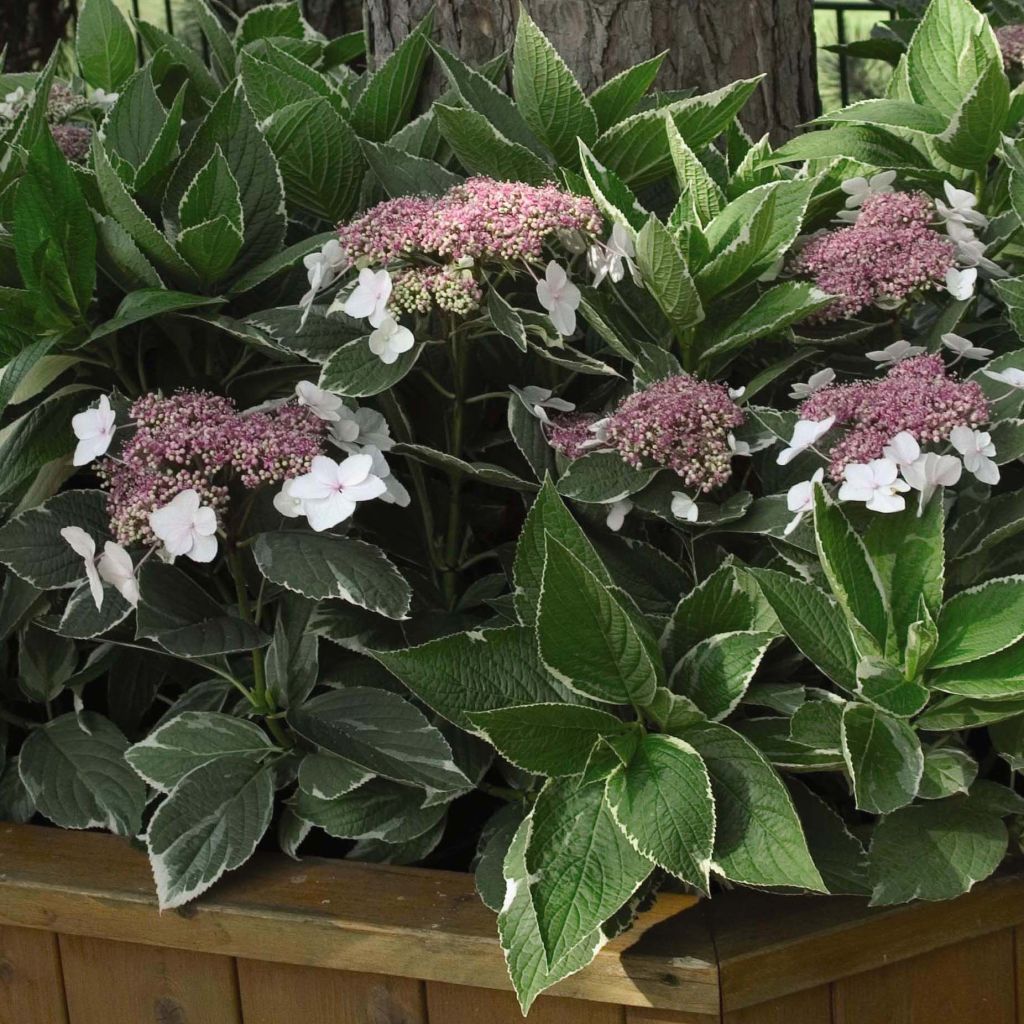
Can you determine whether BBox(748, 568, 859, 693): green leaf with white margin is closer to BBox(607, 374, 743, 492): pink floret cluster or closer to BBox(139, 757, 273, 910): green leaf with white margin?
BBox(607, 374, 743, 492): pink floret cluster

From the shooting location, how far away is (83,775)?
4.48 ft

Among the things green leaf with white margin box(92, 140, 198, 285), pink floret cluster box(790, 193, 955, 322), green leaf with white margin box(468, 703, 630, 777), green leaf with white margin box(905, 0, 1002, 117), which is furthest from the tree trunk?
green leaf with white margin box(468, 703, 630, 777)

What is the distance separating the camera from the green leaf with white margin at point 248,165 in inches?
54.5

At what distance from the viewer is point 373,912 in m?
1.20

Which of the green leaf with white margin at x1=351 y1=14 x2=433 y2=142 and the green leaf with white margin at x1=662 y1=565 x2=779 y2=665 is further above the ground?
the green leaf with white margin at x1=351 y1=14 x2=433 y2=142

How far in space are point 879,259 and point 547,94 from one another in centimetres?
39

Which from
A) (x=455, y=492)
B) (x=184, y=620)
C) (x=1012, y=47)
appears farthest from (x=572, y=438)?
(x=1012, y=47)

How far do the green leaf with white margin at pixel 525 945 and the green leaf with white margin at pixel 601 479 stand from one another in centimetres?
28

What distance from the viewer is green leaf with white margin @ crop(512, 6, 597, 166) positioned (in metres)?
1.48

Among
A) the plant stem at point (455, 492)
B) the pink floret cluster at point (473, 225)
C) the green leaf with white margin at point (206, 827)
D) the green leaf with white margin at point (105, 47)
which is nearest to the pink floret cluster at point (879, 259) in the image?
the pink floret cluster at point (473, 225)

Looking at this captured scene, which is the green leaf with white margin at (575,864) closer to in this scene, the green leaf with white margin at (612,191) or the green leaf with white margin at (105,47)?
the green leaf with white margin at (612,191)

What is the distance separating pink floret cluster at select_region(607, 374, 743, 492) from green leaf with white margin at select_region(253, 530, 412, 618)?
221 millimetres

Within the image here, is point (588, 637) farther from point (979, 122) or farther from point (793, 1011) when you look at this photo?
point (979, 122)

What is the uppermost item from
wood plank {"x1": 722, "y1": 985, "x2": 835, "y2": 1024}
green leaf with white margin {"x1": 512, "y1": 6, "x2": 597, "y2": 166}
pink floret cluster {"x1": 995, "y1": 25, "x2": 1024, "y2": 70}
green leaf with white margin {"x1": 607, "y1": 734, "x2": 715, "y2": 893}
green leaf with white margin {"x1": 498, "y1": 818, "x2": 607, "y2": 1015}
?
green leaf with white margin {"x1": 512, "y1": 6, "x2": 597, "y2": 166}
